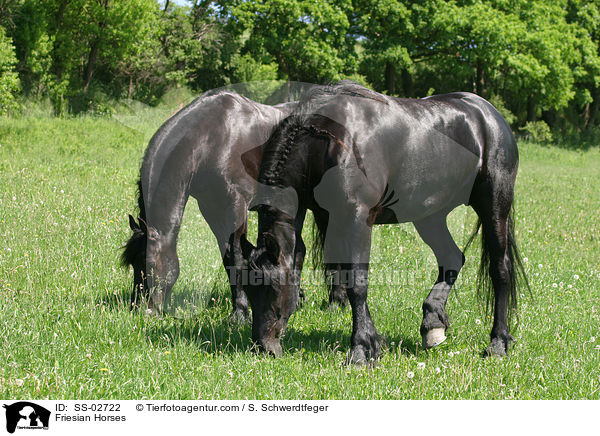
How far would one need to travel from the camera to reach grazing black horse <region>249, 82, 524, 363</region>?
3.62 meters

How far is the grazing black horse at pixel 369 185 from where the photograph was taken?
3621 mm

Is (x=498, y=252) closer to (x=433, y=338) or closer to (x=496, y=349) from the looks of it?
(x=496, y=349)

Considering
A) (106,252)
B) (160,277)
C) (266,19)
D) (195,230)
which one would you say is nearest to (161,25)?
(266,19)

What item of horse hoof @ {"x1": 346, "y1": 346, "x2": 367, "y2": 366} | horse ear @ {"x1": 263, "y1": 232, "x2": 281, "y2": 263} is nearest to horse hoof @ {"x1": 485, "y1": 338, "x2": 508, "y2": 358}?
horse hoof @ {"x1": 346, "y1": 346, "x2": 367, "y2": 366}

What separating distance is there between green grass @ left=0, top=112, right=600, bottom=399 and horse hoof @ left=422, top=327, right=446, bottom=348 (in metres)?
0.10

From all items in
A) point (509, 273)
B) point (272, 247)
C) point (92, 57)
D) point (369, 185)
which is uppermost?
point (92, 57)

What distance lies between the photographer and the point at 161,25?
2575 centimetres

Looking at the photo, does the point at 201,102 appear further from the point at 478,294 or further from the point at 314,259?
the point at 478,294

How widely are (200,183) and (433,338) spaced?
2416mm

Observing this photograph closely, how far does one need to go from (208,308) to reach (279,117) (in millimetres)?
2109

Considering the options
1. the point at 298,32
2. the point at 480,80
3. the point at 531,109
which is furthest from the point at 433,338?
the point at 531,109

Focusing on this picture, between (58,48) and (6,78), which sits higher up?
(58,48)

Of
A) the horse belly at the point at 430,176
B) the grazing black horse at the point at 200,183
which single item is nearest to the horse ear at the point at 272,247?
the grazing black horse at the point at 200,183
